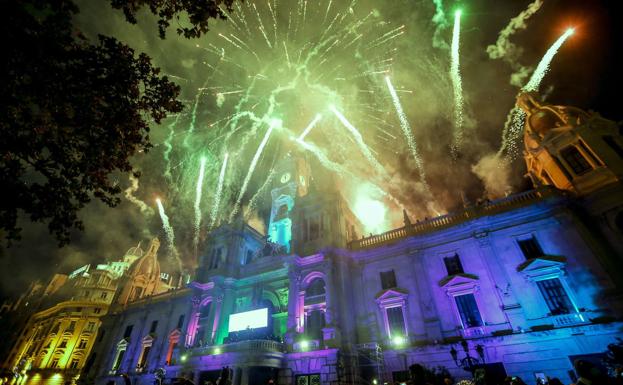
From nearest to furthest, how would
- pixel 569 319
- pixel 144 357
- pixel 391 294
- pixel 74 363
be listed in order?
pixel 569 319
pixel 391 294
pixel 144 357
pixel 74 363

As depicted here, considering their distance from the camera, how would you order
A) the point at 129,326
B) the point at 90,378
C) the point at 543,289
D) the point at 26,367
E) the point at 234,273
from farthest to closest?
the point at 26,367 → the point at 129,326 → the point at 90,378 → the point at 234,273 → the point at 543,289

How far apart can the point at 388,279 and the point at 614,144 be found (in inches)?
780

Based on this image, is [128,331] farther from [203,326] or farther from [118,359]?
[203,326]

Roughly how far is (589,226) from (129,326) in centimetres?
4989

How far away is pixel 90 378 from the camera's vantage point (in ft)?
115

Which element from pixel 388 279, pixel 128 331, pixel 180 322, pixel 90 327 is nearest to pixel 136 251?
pixel 90 327

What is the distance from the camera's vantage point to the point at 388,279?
926 inches

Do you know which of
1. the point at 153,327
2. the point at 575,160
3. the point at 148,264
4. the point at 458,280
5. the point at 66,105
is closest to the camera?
the point at 66,105

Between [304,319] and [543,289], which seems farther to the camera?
[304,319]

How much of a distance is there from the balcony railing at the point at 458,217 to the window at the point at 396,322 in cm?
561

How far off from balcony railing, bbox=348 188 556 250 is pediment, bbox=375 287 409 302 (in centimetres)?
421

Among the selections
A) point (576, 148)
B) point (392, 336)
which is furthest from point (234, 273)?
point (576, 148)

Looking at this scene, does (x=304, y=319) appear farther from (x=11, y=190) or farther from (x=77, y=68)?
(x=77, y=68)

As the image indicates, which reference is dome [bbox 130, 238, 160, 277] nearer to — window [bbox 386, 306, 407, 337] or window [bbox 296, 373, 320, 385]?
window [bbox 296, 373, 320, 385]
